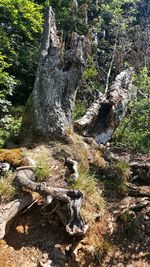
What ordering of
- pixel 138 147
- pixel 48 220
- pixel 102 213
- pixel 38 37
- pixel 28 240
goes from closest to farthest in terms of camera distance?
pixel 28 240, pixel 48 220, pixel 102 213, pixel 138 147, pixel 38 37

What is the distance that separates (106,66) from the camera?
12.9 metres

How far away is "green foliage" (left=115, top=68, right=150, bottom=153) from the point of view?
729 centimetres

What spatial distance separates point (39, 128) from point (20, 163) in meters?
0.96

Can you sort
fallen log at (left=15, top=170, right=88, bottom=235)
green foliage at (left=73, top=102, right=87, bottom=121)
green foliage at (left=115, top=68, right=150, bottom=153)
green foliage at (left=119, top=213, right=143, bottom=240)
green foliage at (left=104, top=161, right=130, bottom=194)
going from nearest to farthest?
fallen log at (left=15, top=170, right=88, bottom=235) → green foliage at (left=119, top=213, right=143, bottom=240) → green foliage at (left=104, top=161, right=130, bottom=194) → green foliage at (left=115, top=68, right=150, bottom=153) → green foliage at (left=73, top=102, right=87, bottom=121)

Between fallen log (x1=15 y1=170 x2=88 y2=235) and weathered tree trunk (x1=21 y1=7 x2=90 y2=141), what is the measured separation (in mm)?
1526

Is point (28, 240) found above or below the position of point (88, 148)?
below

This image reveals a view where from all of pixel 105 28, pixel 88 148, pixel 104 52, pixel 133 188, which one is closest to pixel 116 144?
pixel 88 148

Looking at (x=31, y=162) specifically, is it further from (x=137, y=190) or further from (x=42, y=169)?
(x=137, y=190)

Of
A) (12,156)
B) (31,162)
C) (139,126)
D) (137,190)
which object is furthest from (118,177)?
(139,126)

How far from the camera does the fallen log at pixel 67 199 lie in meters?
3.92

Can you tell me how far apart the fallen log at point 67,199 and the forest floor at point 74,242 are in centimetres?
22

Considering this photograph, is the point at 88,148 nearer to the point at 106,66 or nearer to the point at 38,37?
the point at 38,37

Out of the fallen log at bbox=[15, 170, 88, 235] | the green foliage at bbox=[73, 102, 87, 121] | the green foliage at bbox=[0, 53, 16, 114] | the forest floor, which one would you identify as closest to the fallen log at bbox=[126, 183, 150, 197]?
the forest floor

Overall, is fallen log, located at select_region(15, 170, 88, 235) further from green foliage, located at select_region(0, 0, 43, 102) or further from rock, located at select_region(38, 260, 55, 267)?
green foliage, located at select_region(0, 0, 43, 102)
